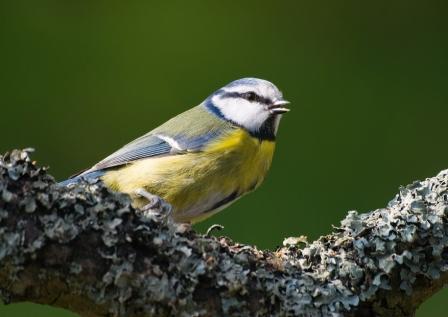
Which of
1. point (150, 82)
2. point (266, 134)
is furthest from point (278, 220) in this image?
point (150, 82)

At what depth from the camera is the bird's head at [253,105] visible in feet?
7.63

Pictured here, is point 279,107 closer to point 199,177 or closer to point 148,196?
point 199,177

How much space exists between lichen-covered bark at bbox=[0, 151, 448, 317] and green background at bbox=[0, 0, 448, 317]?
69 cm

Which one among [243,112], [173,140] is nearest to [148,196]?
[173,140]

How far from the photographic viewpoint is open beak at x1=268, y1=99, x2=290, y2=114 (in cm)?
230

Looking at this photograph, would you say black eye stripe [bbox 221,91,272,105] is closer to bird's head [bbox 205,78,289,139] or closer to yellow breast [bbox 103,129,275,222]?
bird's head [bbox 205,78,289,139]

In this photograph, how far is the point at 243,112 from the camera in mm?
2393

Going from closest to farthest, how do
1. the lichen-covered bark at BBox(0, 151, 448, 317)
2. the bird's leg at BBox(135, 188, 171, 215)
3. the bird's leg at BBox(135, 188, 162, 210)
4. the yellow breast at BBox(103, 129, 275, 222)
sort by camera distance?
the lichen-covered bark at BBox(0, 151, 448, 317), the bird's leg at BBox(135, 188, 171, 215), the bird's leg at BBox(135, 188, 162, 210), the yellow breast at BBox(103, 129, 275, 222)

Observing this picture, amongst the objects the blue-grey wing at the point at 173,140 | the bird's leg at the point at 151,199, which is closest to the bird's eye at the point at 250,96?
the blue-grey wing at the point at 173,140

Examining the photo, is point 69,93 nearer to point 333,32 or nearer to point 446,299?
point 333,32

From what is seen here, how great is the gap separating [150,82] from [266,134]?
15.0 inches

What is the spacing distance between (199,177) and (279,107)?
A: 34 cm

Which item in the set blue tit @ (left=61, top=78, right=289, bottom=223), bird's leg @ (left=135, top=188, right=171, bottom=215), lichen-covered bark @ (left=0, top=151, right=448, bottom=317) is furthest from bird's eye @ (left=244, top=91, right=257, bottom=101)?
lichen-covered bark @ (left=0, top=151, right=448, bottom=317)

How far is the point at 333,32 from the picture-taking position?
2.53m
